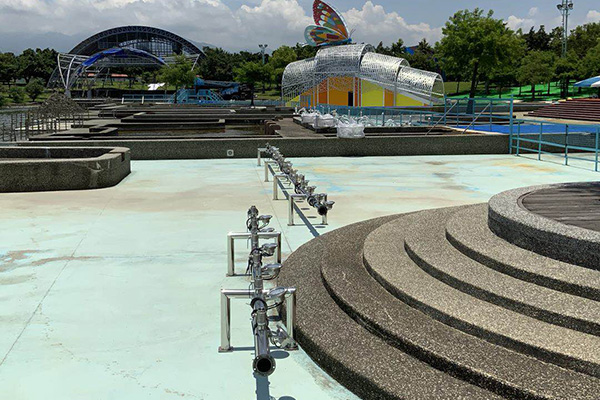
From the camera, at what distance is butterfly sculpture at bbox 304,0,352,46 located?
69750 mm

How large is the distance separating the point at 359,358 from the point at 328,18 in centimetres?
7107

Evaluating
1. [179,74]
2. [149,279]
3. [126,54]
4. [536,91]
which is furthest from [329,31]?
[149,279]

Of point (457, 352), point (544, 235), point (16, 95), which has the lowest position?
point (457, 352)

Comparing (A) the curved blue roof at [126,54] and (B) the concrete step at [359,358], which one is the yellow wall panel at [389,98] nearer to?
(B) the concrete step at [359,358]

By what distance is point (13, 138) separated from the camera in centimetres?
2666

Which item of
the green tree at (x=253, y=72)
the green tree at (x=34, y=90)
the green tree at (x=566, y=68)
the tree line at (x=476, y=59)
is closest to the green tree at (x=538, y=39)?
the tree line at (x=476, y=59)

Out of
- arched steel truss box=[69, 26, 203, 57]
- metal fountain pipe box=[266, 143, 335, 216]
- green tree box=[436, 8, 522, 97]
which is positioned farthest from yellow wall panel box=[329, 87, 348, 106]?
arched steel truss box=[69, 26, 203, 57]

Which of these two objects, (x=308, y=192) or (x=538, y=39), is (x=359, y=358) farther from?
(x=538, y=39)

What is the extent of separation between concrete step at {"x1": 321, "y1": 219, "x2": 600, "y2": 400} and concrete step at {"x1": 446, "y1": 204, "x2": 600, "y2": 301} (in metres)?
0.98

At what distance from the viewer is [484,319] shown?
4.64 m

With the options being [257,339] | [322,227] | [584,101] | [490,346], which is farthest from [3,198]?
[584,101]

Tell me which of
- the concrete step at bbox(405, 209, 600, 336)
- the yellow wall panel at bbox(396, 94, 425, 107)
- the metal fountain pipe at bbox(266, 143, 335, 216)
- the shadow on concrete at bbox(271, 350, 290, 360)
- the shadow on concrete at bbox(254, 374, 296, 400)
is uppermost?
the yellow wall panel at bbox(396, 94, 425, 107)

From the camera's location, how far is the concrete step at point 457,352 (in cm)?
379

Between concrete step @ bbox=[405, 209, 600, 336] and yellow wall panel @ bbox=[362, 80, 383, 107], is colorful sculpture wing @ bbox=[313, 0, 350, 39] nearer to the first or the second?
yellow wall panel @ bbox=[362, 80, 383, 107]
